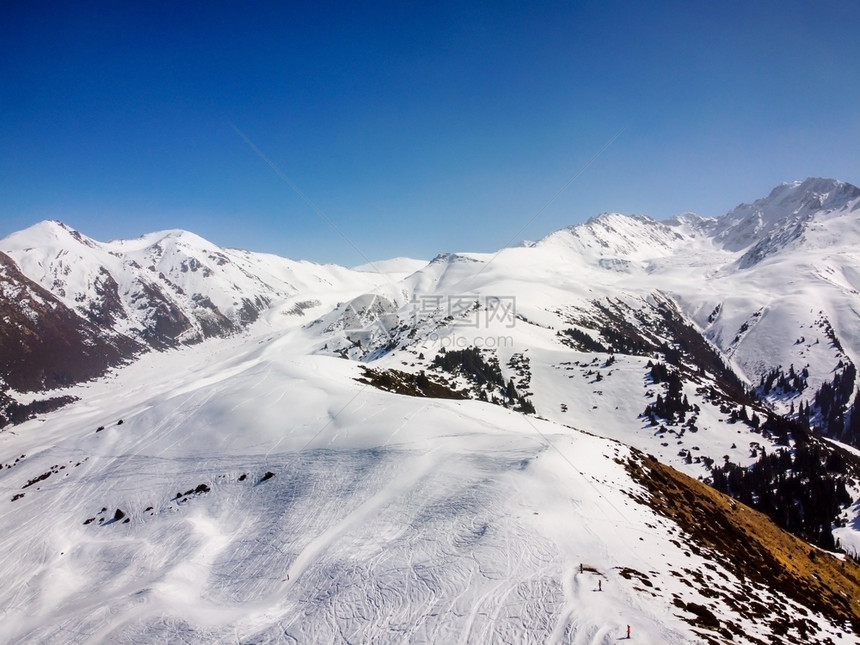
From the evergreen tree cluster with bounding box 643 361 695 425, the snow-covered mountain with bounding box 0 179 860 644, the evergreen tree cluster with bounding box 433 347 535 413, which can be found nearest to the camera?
the snow-covered mountain with bounding box 0 179 860 644

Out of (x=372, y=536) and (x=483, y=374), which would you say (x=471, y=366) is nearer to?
(x=483, y=374)

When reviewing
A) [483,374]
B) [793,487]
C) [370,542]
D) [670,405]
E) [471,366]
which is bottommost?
[793,487]

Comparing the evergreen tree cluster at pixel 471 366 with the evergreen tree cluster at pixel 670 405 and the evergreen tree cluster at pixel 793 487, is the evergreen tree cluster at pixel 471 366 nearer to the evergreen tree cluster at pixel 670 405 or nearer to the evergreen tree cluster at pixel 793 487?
the evergreen tree cluster at pixel 670 405

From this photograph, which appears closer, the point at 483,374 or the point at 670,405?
the point at 670,405

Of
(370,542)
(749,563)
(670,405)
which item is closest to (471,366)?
(670,405)

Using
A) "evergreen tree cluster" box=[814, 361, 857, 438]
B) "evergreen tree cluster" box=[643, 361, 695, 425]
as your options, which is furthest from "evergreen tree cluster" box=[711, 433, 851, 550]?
"evergreen tree cluster" box=[814, 361, 857, 438]

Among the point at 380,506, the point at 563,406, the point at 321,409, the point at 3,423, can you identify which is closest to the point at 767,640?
the point at 380,506

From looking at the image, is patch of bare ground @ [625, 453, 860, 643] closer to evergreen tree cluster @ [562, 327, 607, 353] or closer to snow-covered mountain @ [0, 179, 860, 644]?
snow-covered mountain @ [0, 179, 860, 644]

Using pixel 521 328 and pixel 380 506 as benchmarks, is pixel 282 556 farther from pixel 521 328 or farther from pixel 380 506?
pixel 521 328

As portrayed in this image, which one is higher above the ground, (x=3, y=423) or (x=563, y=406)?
(x=563, y=406)
